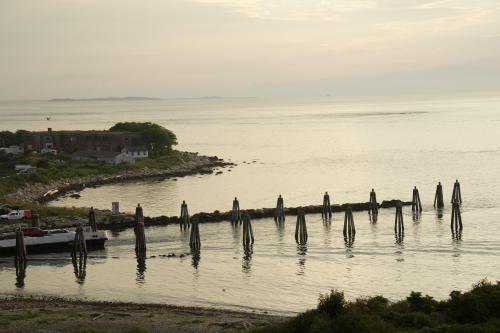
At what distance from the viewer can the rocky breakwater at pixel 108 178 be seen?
80.0m

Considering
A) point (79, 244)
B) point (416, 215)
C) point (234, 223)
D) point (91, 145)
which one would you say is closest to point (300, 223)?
point (234, 223)

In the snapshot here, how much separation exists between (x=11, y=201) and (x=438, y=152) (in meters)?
91.0

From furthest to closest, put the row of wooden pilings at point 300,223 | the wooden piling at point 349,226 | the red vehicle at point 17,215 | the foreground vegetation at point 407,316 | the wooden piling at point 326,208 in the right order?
1. the wooden piling at point 326,208
2. the red vehicle at point 17,215
3. the wooden piling at point 349,226
4. the row of wooden pilings at point 300,223
5. the foreground vegetation at point 407,316

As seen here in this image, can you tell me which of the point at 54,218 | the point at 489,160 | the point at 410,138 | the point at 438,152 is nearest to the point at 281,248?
the point at 54,218

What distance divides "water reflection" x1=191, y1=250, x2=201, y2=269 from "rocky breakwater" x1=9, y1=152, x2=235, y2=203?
31721 mm

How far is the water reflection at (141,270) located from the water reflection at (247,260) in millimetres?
6040

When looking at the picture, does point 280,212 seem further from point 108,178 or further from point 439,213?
point 108,178

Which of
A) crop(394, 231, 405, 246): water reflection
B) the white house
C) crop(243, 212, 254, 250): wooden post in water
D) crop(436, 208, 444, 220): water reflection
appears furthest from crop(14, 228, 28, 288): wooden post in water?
the white house

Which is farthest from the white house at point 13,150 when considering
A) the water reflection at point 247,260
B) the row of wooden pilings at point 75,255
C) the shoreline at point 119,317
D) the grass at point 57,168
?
the shoreline at point 119,317

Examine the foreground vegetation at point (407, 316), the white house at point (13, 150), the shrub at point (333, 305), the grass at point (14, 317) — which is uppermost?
the white house at point (13, 150)

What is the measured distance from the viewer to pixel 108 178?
96000 millimetres

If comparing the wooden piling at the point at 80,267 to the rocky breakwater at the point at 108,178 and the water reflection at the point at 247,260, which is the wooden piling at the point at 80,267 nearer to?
the water reflection at the point at 247,260

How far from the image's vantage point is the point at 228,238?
5594cm

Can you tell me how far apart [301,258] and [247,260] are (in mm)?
3503
